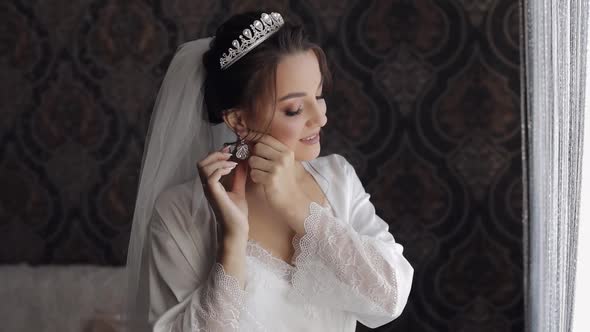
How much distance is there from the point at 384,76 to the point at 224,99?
48.0 inches

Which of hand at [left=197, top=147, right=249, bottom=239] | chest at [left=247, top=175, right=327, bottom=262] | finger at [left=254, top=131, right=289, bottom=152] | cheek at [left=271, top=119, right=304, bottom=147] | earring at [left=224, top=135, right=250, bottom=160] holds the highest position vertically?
cheek at [left=271, top=119, right=304, bottom=147]

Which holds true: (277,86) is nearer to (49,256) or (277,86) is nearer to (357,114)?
(357,114)

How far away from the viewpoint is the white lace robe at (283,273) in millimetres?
1588

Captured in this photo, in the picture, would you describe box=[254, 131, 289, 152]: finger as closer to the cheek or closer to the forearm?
the cheek

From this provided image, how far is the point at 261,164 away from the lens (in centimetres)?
156

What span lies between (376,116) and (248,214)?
3.88ft

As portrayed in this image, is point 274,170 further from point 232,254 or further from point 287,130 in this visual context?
point 232,254

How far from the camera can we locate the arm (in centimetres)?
160

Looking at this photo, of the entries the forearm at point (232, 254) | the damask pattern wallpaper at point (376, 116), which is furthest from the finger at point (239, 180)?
the damask pattern wallpaper at point (376, 116)

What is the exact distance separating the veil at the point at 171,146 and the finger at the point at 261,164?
0.16 metres

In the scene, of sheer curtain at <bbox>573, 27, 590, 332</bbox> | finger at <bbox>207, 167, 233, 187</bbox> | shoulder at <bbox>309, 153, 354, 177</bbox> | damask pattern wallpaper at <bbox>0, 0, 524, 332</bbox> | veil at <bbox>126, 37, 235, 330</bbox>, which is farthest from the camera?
damask pattern wallpaper at <bbox>0, 0, 524, 332</bbox>

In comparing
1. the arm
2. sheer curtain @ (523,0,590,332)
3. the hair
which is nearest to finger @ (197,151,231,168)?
the hair

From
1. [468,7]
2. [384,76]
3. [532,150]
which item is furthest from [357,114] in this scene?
[532,150]

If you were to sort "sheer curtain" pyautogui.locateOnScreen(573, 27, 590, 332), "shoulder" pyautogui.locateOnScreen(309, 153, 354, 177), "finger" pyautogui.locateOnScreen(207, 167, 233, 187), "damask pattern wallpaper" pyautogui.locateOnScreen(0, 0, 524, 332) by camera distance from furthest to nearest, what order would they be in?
"damask pattern wallpaper" pyautogui.locateOnScreen(0, 0, 524, 332) < "shoulder" pyautogui.locateOnScreen(309, 153, 354, 177) < "finger" pyautogui.locateOnScreen(207, 167, 233, 187) < "sheer curtain" pyautogui.locateOnScreen(573, 27, 590, 332)
